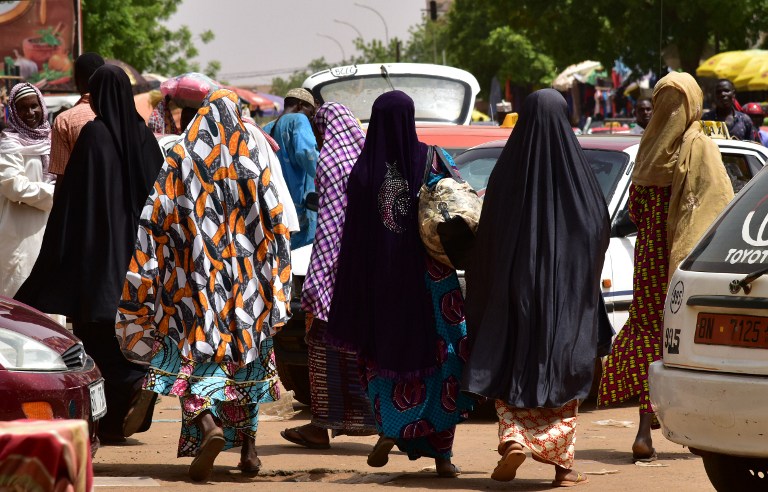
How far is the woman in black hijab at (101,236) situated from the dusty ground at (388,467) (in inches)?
17.8

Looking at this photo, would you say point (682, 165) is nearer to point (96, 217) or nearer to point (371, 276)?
point (371, 276)

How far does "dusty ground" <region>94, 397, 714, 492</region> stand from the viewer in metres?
6.43

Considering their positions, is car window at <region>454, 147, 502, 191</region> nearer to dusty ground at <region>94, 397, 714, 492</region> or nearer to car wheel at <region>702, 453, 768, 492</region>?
dusty ground at <region>94, 397, 714, 492</region>

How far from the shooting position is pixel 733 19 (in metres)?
31.3

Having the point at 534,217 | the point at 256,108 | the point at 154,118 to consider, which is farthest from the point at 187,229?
the point at 256,108

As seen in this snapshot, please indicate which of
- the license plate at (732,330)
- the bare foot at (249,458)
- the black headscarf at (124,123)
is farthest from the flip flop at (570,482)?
the black headscarf at (124,123)

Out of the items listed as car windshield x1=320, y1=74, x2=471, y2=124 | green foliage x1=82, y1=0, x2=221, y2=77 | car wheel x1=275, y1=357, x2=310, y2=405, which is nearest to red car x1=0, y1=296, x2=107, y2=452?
car wheel x1=275, y1=357, x2=310, y2=405

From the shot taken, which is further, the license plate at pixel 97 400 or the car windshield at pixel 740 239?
the license plate at pixel 97 400

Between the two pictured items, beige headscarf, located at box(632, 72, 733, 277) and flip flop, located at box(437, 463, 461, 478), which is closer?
flip flop, located at box(437, 463, 461, 478)

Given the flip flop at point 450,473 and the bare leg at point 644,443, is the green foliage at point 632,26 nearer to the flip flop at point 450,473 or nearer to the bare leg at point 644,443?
the bare leg at point 644,443

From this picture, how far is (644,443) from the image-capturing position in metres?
7.00

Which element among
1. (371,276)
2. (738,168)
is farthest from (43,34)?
(371,276)

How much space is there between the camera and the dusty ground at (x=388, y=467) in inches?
253

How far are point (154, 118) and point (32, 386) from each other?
9.75 meters
